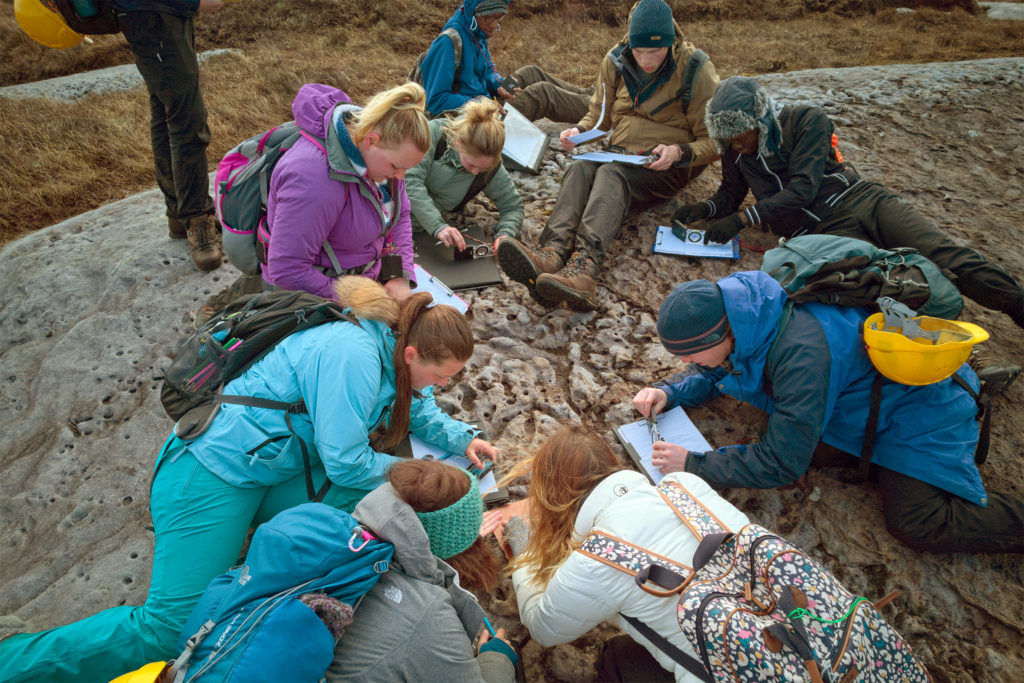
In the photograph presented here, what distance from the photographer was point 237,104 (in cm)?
782

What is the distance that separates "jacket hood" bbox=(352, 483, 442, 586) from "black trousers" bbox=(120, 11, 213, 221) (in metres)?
3.40

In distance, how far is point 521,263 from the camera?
14.1 feet

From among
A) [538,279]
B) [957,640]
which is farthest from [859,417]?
[538,279]

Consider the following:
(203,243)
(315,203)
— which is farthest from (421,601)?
(203,243)

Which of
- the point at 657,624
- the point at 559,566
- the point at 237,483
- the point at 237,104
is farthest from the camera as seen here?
the point at 237,104

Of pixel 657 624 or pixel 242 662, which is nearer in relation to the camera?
pixel 242 662

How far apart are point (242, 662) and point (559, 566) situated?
1236 millimetres

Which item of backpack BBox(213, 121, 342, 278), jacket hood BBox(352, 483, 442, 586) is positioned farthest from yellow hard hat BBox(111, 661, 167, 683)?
backpack BBox(213, 121, 342, 278)

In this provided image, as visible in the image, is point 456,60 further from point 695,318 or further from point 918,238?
point 918,238

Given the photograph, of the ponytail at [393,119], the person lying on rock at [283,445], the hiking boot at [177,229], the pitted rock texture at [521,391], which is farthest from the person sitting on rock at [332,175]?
the hiking boot at [177,229]

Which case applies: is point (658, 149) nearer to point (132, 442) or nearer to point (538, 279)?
point (538, 279)

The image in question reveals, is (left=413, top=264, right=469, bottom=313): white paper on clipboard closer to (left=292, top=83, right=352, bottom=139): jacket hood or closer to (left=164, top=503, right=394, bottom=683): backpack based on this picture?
(left=292, top=83, right=352, bottom=139): jacket hood

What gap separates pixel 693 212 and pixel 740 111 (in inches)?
38.9

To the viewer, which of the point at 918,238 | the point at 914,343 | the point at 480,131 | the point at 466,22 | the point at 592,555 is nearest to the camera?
the point at 592,555
